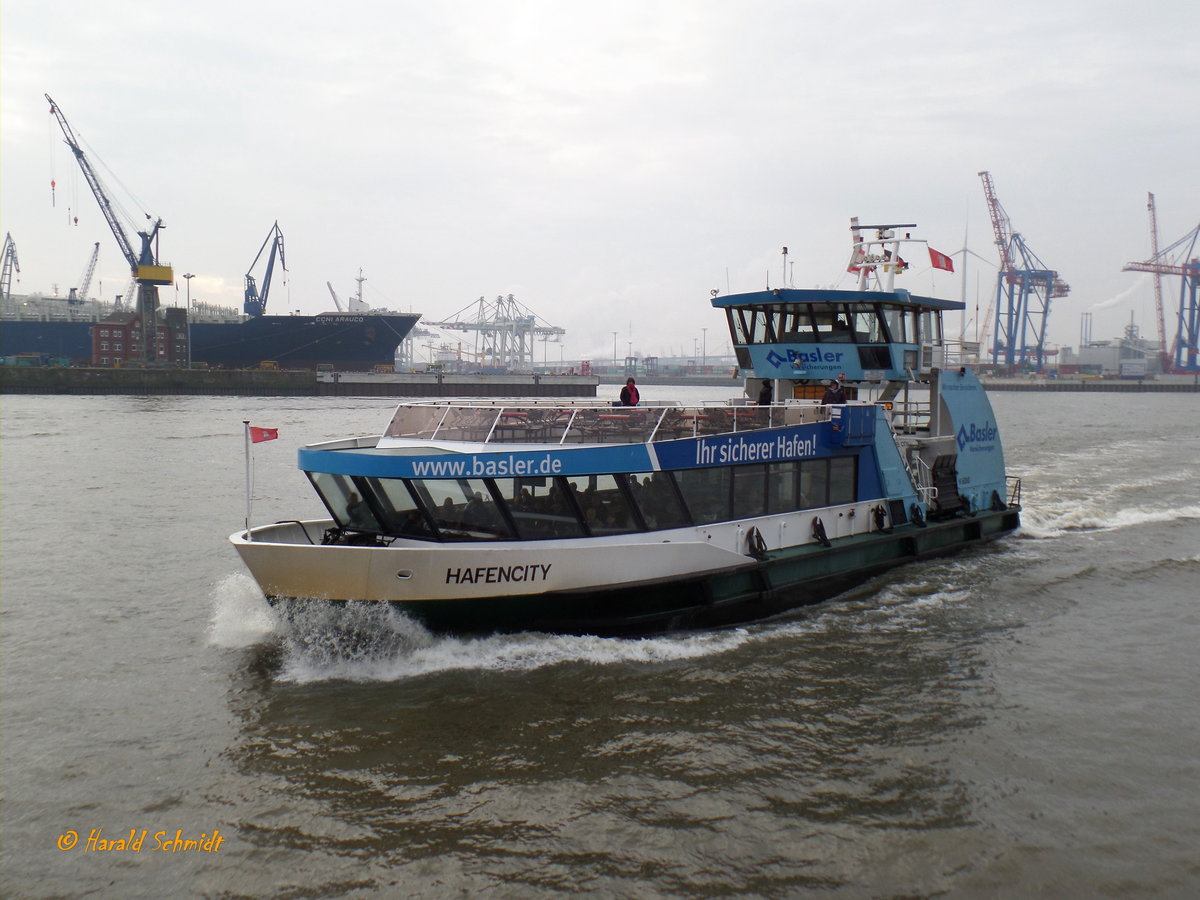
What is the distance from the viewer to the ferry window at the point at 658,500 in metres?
11.3

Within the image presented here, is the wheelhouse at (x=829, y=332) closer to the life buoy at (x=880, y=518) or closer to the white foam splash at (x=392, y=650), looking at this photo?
the life buoy at (x=880, y=518)

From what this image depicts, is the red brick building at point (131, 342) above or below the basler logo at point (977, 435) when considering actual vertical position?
above

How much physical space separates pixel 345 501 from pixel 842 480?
783 centimetres

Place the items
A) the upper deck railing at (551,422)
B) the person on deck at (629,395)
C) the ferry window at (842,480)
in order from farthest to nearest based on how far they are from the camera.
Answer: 1. the ferry window at (842,480)
2. the person on deck at (629,395)
3. the upper deck railing at (551,422)

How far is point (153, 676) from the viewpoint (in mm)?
10523

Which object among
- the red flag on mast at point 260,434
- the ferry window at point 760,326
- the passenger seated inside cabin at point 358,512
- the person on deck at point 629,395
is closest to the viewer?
the red flag on mast at point 260,434

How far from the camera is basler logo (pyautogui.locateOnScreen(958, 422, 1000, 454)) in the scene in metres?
17.5

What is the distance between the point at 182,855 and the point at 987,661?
9.46 meters

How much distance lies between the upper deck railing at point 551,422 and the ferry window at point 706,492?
1.83ft

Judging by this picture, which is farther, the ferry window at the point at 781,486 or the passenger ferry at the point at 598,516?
the ferry window at the point at 781,486

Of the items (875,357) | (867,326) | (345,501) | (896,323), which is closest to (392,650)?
(345,501)

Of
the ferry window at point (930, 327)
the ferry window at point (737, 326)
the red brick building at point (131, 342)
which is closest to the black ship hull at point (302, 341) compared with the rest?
the red brick building at point (131, 342)

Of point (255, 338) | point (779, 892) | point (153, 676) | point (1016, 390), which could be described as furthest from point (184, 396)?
point (1016, 390)

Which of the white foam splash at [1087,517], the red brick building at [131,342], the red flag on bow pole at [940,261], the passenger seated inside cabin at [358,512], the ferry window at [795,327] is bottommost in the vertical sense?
the white foam splash at [1087,517]
